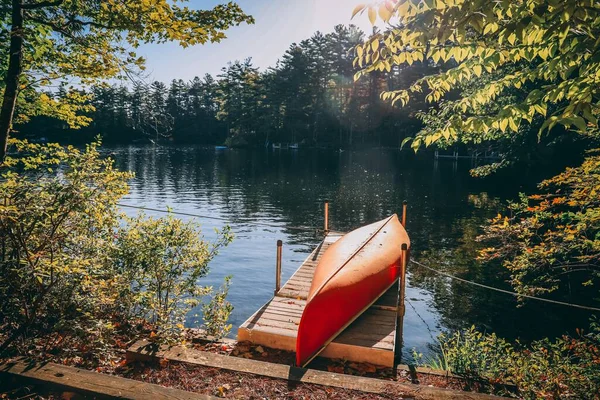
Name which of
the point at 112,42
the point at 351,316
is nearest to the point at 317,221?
the point at 351,316

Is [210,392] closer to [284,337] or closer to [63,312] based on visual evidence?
[63,312]

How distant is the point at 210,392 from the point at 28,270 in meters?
2.33

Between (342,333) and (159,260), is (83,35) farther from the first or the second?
(342,333)

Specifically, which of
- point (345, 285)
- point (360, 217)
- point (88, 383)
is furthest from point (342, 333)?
point (360, 217)

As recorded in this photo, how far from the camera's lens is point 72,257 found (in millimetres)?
4855

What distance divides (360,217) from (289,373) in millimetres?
18886

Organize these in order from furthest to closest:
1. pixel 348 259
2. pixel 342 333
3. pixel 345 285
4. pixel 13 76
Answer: pixel 348 259
pixel 345 285
pixel 342 333
pixel 13 76

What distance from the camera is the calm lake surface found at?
35.3 feet

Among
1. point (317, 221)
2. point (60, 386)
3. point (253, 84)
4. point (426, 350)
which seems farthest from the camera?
point (253, 84)

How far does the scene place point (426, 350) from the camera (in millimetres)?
9188

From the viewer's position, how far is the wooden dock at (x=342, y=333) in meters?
6.39

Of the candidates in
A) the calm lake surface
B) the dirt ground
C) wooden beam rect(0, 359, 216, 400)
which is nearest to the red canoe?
the dirt ground

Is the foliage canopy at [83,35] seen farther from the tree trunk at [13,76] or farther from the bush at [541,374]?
the bush at [541,374]

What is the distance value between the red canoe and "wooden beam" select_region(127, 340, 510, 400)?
5.32 feet
